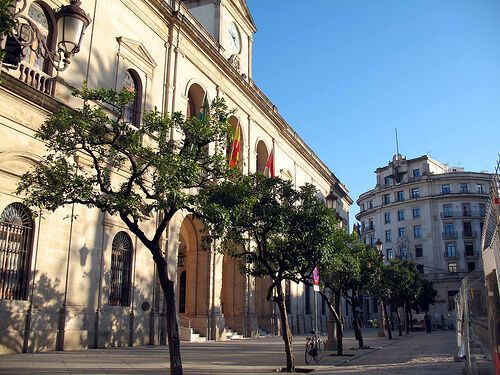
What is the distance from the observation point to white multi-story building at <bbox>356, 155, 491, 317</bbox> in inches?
2795

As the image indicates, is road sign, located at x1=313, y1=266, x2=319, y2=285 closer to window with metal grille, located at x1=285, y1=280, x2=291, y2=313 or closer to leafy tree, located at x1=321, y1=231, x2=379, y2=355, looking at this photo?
leafy tree, located at x1=321, y1=231, x2=379, y2=355

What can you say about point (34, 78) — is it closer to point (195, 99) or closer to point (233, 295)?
point (195, 99)

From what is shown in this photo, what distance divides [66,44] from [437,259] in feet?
236

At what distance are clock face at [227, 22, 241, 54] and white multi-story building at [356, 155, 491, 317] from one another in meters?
49.4

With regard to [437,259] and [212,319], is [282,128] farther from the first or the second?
[437,259]

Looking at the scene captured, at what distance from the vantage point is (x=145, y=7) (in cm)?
2238

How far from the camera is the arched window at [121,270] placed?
1923cm

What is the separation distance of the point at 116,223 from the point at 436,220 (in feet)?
208

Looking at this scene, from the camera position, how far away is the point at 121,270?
19703mm

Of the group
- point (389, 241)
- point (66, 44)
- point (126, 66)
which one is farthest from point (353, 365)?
point (389, 241)

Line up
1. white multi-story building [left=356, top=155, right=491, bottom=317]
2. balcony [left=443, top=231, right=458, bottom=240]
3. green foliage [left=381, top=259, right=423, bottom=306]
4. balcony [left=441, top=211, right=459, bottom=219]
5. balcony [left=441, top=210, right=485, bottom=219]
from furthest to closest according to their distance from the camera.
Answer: balcony [left=441, top=211, right=459, bottom=219] → balcony [left=441, top=210, right=485, bottom=219] → balcony [left=443, top=231, right=458, bottom=240] → white multi-story building [left=356, top=155, right=491, bottom=317] → green foliage [left=381, top=259, right=423, bottom=306]

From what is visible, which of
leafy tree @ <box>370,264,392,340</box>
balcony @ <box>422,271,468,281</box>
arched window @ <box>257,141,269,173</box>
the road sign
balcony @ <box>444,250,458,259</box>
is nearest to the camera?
the road sign

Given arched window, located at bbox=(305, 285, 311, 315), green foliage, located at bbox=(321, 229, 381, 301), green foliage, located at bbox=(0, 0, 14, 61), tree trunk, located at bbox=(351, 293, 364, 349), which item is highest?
green foliage, located at bbox=(0, 0, 14, 61)

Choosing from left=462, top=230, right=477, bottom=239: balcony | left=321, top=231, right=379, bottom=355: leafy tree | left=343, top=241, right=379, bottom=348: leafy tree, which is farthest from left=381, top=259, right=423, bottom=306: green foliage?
left=462, top=230, right=477, bottom=239: balcony
